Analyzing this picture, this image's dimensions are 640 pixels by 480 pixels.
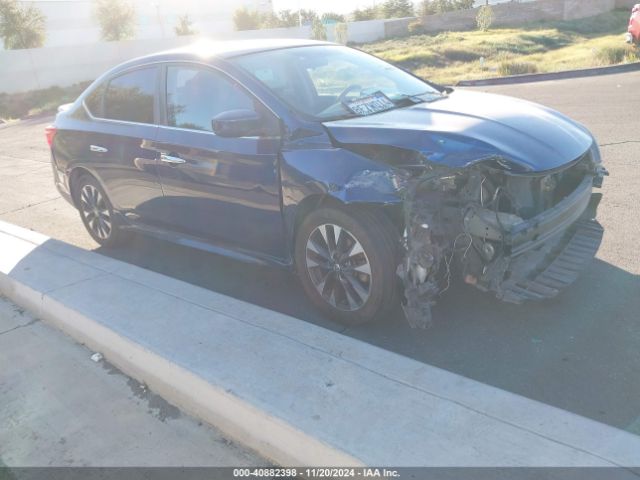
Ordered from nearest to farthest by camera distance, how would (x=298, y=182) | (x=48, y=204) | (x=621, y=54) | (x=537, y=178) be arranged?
(x=537, y=178) → (x=298, y=182) → (x=48, y=204) → (x=621, y=54)

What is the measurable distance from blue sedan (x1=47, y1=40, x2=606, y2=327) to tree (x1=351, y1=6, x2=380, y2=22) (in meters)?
72.9

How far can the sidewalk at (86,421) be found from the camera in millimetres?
2877

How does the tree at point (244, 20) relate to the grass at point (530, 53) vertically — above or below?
above

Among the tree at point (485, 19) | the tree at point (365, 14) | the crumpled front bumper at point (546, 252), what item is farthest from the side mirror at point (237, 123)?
the tree at point (365, 14)

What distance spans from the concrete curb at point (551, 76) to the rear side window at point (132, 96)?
12.5 meters

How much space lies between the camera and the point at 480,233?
3.21 metres

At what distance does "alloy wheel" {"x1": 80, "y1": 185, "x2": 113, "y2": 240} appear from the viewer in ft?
18.1

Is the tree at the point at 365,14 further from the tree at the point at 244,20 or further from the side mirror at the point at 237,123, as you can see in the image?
the side mirror at the point at 237,123

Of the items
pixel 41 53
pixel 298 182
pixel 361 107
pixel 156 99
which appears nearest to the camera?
pixel 298 182

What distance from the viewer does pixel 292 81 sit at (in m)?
4.23

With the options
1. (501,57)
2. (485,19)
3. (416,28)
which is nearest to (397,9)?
(416,28)

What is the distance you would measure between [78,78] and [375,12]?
159 feet

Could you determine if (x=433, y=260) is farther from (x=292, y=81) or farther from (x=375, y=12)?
(x=375, y=12)

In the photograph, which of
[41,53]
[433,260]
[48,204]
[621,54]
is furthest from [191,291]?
[41,53]
